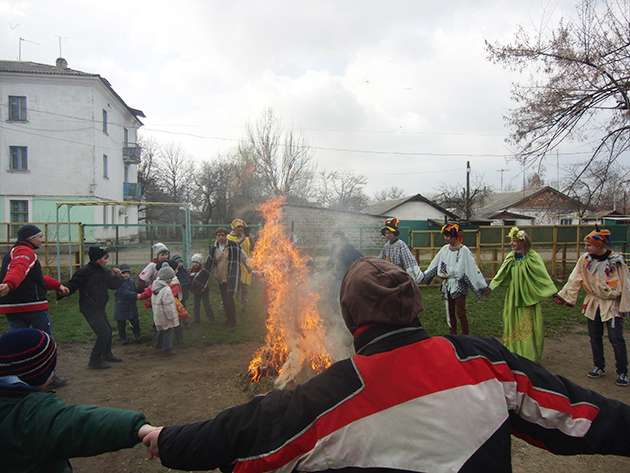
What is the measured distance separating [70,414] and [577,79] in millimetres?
13845

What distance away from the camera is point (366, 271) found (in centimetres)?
160

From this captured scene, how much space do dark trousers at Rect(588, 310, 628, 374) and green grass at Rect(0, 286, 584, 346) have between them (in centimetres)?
217

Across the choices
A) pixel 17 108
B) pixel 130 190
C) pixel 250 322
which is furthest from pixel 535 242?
pixel 17 108

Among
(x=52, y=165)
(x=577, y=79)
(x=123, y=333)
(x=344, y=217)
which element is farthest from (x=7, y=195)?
(x=577, y=79)

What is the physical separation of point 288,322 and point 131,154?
34446mm

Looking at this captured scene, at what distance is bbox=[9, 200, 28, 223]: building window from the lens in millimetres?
27359

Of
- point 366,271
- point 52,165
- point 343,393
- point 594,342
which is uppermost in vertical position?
point 52,165

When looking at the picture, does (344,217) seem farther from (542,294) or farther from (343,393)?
(343,393)

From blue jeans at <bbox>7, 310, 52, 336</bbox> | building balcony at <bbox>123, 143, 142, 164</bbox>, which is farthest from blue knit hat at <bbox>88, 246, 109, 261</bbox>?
building balcony at <bbox>123, 143, 142, 164</bbox>

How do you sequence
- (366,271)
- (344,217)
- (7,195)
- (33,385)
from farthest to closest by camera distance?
1. (7,195)
2. (344,217)
3. (33,385)
4. (366,271)

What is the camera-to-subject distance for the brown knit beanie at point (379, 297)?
1.52 metres

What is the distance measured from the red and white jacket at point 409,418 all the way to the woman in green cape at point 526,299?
4.75m

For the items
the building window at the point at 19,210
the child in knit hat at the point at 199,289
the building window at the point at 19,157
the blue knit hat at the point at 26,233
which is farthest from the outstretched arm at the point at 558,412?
the building window at the point at 19,157

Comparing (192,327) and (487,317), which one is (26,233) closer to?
(192,327)
